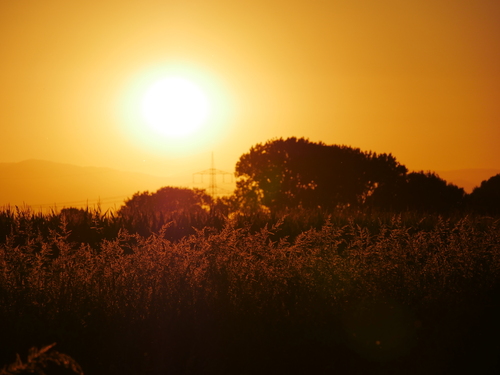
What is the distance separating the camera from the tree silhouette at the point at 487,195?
4812 cm

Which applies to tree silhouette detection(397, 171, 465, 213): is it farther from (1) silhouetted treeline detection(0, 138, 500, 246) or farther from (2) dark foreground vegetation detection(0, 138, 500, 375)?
(2) dark foreground vegetation detection(0, 138, 500, 375)

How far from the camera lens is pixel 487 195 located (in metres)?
49.8

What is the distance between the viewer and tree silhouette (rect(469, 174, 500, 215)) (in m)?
48.1

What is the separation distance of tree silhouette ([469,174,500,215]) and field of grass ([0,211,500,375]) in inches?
1655

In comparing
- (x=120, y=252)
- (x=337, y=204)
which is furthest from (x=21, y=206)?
(x=337, y=204)

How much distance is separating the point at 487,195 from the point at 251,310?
154 ft

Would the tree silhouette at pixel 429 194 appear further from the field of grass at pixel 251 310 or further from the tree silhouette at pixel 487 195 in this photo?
the field of grass at pixel 251 310

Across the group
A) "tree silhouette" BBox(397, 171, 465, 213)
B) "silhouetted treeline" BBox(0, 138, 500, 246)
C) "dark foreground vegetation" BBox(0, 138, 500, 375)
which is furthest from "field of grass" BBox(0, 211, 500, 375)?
"tree silhouette" BBox(397, 171, 465, 213)

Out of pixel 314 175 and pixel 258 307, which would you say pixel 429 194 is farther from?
pixel 258 307

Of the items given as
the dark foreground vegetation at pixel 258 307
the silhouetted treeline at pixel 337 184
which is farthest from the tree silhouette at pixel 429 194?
the dark foreground vegetation at pixel 258 307

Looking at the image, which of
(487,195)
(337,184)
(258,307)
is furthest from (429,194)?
(258,307)

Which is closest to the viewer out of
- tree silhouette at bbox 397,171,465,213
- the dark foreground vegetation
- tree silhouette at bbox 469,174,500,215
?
the dark foreground vegetation

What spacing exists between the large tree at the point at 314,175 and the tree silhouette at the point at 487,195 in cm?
637

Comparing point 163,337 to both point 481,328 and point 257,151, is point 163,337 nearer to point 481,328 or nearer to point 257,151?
point 481,328
